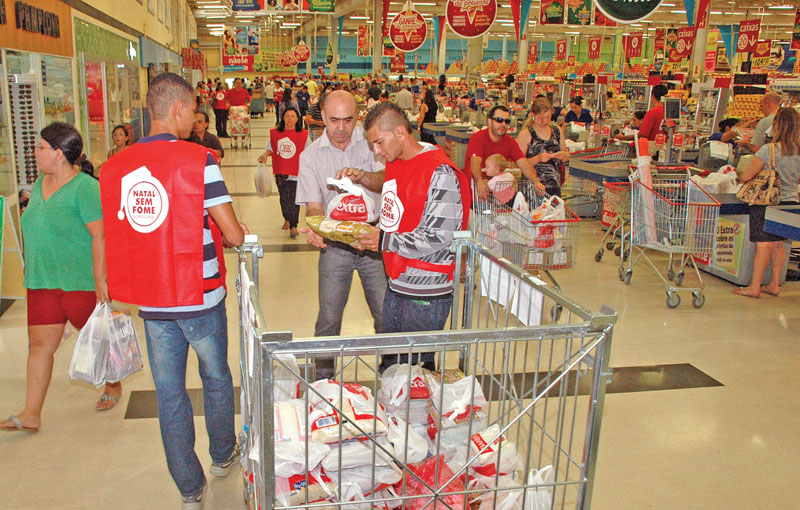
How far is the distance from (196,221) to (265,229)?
669 centimetres

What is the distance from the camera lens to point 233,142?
20094mm

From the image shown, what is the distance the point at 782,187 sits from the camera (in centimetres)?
653

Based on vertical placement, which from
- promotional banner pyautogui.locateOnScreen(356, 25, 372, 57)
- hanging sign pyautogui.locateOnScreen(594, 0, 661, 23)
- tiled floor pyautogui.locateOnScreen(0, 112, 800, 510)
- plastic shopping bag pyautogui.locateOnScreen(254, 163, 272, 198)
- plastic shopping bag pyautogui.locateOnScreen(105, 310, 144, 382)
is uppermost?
promotional banner pyautogui.locateOnScreen(356, 25, 372, 57)

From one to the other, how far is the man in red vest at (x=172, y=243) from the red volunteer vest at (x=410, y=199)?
0.66 meters

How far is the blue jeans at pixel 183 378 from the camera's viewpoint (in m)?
2.83

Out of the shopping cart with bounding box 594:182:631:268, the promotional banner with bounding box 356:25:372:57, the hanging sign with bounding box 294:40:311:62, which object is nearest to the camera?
the shopping cart with bounding box 594:182:631:268

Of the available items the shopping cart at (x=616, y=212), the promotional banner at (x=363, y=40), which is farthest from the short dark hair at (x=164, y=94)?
the promotional banner at (x=363, y=40)

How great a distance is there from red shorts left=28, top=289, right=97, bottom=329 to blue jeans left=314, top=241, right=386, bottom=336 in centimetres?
122

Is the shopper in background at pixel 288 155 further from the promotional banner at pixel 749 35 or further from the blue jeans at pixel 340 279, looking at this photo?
the promotional banner at pixel 749 35

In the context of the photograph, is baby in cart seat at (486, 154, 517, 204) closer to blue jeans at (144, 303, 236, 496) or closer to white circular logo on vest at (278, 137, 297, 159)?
white circular logo on vest at (278, 137, 297, 159)

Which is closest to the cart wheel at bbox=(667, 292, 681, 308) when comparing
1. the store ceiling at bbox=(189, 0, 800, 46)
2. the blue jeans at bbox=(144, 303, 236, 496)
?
the blue jeans at bbox=(144, 303, 236, 496)

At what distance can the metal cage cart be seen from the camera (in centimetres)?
184

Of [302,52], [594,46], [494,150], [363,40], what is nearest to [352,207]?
[494,150]

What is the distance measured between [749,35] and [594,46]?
698 centimetres
